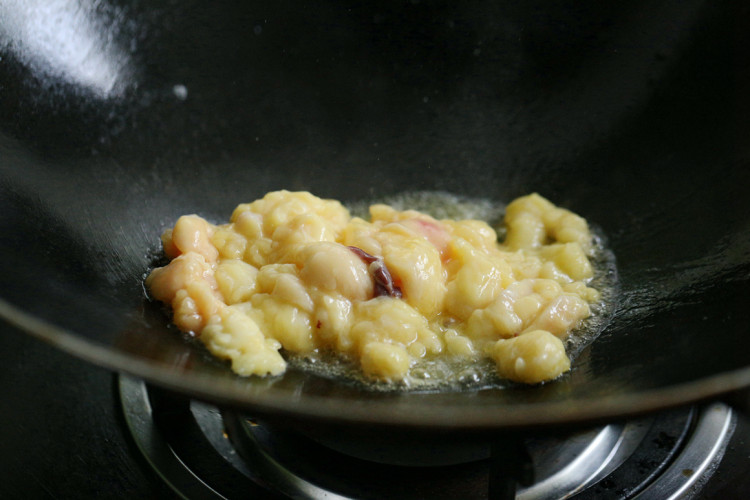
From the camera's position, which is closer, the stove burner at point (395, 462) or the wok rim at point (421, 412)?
the wok rim at point (421, 412)

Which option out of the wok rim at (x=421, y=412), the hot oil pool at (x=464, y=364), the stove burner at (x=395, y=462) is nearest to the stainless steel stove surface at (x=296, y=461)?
the stove burner at (x=395, y=462)

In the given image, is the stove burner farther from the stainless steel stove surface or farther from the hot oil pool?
the hot oil pool

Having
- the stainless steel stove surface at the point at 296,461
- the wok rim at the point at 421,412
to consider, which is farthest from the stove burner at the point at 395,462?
the wok rim at the point at 421,412

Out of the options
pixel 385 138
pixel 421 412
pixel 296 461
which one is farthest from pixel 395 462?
pixel 385 138

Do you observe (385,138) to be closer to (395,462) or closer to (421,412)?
(395,462)

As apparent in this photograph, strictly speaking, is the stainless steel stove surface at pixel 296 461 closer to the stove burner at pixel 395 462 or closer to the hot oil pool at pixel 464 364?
the stove burner at pixel 395 462

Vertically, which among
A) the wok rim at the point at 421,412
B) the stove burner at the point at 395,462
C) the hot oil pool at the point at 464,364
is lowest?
the wok rim at the point at 421,412

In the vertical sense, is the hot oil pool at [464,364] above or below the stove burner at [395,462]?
above

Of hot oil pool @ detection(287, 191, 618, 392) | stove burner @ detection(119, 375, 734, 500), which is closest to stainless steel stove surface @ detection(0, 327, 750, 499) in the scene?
stove burner @ detection(119, 375, 734, 500)
